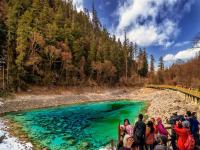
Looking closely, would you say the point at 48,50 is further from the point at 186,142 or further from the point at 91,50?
the point at 186,142

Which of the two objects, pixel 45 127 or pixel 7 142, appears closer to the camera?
pixel 7 142

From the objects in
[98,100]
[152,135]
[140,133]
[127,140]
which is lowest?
[98,100]

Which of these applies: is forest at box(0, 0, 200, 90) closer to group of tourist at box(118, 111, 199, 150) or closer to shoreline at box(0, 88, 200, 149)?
shoreline at box(0, 88, 200, 149)

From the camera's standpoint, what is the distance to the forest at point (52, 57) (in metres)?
60.3

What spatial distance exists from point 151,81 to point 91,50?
1183 inches

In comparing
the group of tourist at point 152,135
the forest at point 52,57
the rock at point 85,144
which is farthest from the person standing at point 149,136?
the forest at point 52,57

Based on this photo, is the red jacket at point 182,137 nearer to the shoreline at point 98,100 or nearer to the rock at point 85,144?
the rock at point 85,144

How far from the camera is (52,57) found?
67.9 m

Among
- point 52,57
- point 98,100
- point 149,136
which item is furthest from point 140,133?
point 52,57

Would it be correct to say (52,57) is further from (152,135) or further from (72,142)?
(152,135)

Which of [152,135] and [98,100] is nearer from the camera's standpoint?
[152,135]

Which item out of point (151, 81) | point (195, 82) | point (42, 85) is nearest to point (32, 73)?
point (42, 85)

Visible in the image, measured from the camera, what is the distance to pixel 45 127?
27625 mm

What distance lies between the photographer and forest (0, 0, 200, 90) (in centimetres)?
6031
